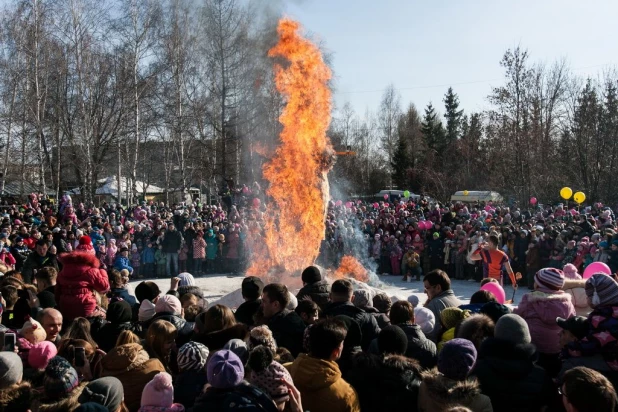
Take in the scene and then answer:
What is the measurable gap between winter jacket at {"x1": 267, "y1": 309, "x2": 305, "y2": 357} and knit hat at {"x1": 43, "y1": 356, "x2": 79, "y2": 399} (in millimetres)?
1864

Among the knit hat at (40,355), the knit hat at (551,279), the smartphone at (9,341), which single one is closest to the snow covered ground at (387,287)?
the knit hat at (551,279)

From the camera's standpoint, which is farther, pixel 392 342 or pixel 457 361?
pixel 392 342

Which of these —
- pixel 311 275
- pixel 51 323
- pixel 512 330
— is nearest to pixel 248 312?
pixel 311 275

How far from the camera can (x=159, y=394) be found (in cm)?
364

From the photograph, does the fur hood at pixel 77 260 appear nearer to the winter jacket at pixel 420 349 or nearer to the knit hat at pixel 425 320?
the knit hat at pixel 425 320

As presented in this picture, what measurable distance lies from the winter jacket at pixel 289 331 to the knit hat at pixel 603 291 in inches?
95.0

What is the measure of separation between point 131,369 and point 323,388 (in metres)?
1.52

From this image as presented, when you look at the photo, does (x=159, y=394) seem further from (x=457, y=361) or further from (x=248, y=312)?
(x=248, y=312)

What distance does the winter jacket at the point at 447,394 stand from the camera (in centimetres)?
354

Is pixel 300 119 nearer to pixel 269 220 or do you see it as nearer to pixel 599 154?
pixel 269 220

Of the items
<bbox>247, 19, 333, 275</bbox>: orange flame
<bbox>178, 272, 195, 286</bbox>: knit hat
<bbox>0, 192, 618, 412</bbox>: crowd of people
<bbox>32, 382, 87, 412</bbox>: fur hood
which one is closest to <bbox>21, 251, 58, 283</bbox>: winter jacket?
<bbox>0, 192, 618, 412</bbox>: crowd of people

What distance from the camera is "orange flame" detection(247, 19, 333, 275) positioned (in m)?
13.8

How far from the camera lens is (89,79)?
25859 millimetres

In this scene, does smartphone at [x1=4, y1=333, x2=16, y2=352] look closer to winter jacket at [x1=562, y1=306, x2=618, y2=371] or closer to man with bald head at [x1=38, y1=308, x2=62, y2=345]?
man with bald head at [x1=38, y1=308, x2=62, y2=345]
